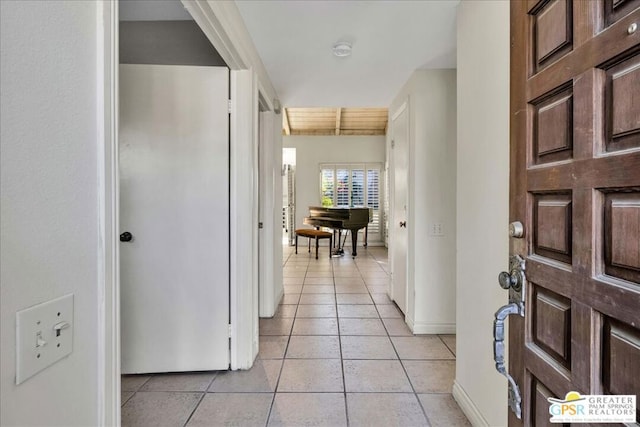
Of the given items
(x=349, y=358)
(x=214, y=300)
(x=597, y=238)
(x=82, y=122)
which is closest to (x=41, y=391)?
(x=82, y=122)

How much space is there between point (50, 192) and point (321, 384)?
1938mm

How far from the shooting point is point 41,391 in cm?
60

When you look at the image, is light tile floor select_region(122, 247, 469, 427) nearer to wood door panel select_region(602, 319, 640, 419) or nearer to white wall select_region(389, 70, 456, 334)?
white wall select_region(389, 70, 456, 334)

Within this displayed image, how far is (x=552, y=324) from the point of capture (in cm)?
75

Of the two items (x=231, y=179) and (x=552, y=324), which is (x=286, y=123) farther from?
(x=552, y=324)

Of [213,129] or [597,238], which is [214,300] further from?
[597,238]

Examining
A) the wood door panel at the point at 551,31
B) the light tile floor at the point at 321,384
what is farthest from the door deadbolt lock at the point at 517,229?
the light tile floor at the point at 321,384

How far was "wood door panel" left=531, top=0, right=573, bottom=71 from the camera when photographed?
2.30 ft

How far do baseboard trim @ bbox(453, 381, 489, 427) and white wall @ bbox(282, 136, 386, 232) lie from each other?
21.8 ft

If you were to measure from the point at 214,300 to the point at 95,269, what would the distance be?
1539mm

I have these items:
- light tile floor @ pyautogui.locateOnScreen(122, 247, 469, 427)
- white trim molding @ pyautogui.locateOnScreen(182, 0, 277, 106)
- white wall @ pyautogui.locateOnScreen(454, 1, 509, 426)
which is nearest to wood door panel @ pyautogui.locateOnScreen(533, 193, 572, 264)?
white wall @ pyautogui.locateOnScreen(454, 1, 509, 426)

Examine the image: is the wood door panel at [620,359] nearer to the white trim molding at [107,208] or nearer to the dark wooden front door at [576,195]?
the dark wooden front door at [576,195]

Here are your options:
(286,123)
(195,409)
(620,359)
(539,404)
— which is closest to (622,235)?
(620,359)

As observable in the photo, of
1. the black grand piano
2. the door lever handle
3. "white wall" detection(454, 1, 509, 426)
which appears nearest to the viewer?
the door lever handle
